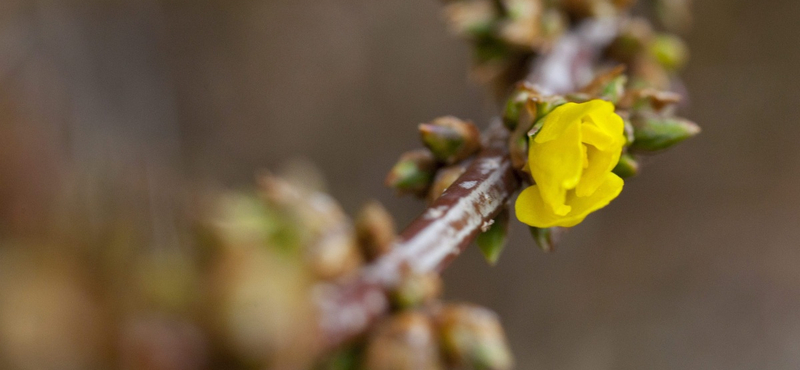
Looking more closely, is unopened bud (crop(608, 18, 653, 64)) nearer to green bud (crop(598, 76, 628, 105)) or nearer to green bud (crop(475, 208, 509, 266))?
green bud (crop(598, 76, 628, 105))

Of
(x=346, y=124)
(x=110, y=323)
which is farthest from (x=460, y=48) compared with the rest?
(x=110, y=323)

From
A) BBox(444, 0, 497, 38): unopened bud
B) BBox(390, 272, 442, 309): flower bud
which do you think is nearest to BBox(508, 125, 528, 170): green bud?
BBox(390, 272, 442, 309): flower bud

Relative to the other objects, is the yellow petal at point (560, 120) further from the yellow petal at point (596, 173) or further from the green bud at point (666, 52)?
the green bud at point (666, 52)

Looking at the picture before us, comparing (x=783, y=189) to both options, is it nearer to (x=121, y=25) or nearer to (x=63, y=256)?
(x=63, y=256)

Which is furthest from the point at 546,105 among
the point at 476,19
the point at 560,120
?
the point at 476,19

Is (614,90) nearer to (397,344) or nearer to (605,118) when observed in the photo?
(605,118)

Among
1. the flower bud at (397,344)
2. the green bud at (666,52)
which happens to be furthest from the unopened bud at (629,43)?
the flower bud at (397,344)

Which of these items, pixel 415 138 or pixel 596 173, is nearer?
pixel 596 173
